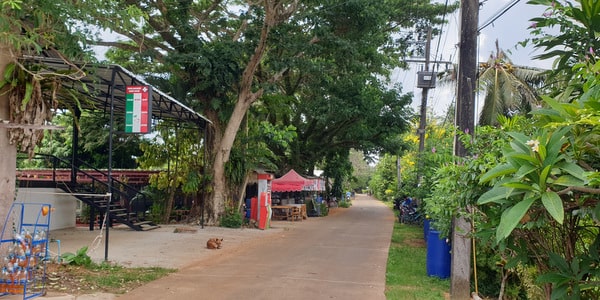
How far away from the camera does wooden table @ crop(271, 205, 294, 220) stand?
86.1 ft

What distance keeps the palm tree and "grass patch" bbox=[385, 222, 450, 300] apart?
7247mm

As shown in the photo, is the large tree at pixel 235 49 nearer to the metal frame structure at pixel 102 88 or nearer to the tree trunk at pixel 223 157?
the tree trunk at pixel 223 157

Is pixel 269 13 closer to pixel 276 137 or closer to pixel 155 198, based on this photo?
pixel 276 137

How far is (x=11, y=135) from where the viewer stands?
25.0 feet

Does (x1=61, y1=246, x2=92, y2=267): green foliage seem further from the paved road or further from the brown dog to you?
the brown dog

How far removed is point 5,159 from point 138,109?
3.88 meters

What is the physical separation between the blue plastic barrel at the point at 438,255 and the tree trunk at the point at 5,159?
7880 mm

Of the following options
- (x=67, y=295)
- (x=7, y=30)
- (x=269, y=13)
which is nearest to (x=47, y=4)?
(x=7, y=30)

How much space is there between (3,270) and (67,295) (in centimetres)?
96

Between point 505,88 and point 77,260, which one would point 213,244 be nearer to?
point 77,260

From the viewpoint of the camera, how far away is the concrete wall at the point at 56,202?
1447 centimetres

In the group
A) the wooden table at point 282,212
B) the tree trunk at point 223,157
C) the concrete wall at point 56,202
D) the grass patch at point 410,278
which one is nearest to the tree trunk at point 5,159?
the grass patch at point 410,278

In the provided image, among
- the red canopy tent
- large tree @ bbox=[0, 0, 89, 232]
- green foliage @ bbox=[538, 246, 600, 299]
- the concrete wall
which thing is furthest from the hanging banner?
the red canopy tent

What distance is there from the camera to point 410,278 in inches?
380
